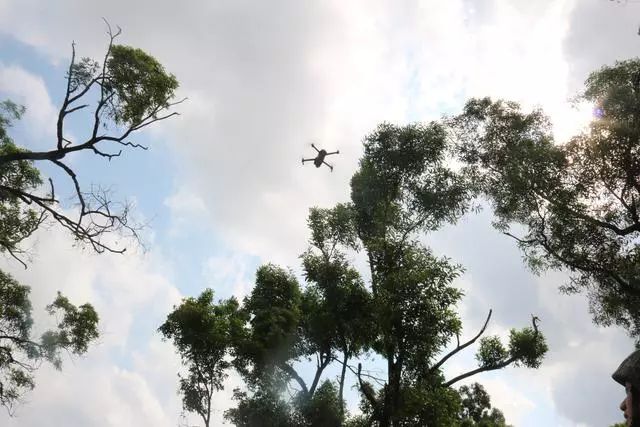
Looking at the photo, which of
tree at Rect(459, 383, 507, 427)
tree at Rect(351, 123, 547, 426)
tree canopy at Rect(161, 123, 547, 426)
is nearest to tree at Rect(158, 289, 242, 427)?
tree canopy at Rect(161, 123, 547, 426)

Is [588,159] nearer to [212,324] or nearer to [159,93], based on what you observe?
[159,93]

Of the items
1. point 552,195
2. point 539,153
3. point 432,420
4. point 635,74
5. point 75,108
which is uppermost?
point 635,74

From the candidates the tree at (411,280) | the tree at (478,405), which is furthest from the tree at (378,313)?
the tree at (478,405)

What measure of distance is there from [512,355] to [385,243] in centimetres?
796

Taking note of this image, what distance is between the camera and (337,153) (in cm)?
1201

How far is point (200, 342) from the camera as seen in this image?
24859mm

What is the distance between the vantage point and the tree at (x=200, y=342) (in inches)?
979

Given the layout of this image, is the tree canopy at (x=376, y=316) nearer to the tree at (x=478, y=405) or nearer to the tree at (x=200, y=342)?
the tree at (x=200, y=342)

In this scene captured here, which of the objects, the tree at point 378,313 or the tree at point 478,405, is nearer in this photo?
the tree at point 378,313

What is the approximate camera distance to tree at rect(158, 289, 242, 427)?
24.9m

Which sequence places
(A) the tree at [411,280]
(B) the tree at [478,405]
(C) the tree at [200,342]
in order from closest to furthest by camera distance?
(A) the tree at [411,280], (C) the tree at [200,342], (B) the tree at [478,405]

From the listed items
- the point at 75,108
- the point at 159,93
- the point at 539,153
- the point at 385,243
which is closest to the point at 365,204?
the point at 385,243

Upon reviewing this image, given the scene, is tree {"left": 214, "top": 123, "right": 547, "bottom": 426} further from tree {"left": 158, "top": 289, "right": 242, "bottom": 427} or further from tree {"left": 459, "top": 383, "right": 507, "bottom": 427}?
tree {"left": 459, "top": 383, "right": 507, "bottom": 427}

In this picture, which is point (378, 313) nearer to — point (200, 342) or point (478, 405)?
point (200, 342)
